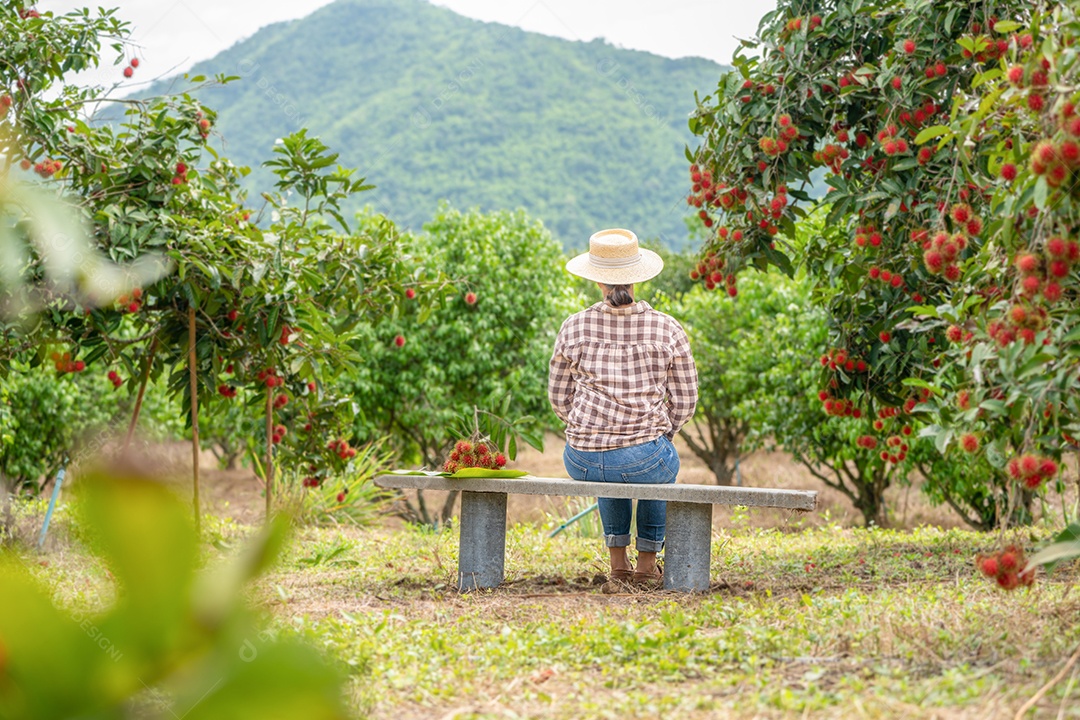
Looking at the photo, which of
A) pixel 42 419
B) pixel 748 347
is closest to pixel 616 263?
pixel 748 347

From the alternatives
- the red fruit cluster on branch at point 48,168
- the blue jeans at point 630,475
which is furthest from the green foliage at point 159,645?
the red fruit cluster on branch at point 48,168

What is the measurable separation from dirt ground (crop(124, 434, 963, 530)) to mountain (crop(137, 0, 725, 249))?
18100mm

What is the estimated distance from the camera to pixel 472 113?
5094 centimetres

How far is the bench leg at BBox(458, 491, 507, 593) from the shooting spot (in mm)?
4102

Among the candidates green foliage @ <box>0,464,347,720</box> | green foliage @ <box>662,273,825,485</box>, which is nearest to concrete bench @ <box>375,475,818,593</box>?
green foliage @ <box>0,464,347,720</box>

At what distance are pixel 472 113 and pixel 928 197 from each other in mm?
48738

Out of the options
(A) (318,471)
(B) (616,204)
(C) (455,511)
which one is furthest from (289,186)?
(B) (616,204)

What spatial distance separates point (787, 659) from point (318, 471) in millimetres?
4070

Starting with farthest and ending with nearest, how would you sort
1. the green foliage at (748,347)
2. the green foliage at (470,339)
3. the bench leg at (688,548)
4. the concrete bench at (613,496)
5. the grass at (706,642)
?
the green foliage at (470,339) → the green foliage at (748,347) → the bench leg at (688,548) → the concrete bench at (613,496) → the grass at (706,642)

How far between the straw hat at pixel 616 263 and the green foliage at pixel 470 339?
7.12 m

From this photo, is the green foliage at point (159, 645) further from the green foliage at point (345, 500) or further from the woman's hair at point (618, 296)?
the green foliage at point (345, 500)

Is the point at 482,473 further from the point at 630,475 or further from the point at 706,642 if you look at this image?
the point at 706,642

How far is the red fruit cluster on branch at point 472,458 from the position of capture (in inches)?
161

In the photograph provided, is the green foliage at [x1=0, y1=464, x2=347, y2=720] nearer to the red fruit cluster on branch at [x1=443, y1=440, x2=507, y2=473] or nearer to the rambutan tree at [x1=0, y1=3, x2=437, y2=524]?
the red fruit cluster on branch at [x1=443, y1=440, x2=507, y2=473]
